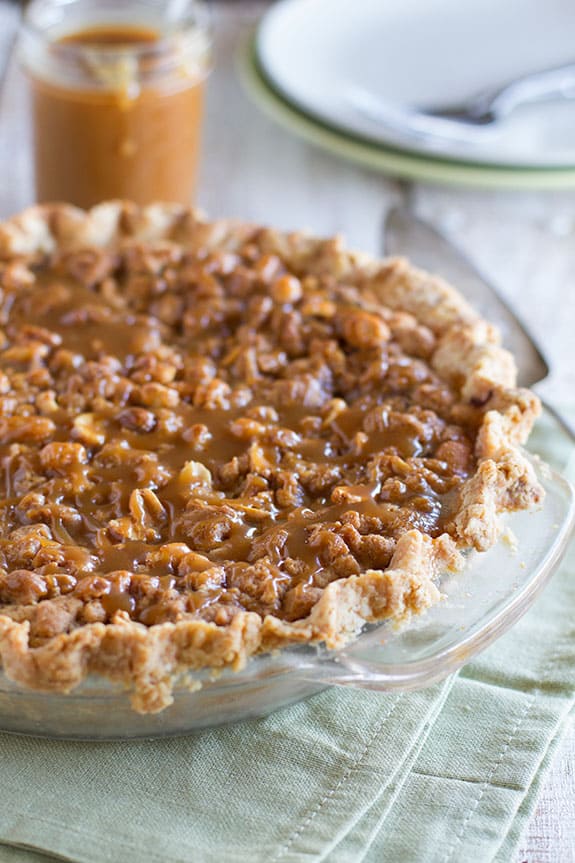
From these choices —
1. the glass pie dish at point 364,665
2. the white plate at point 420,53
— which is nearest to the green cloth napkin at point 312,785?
the glass pie dish at point 364,665

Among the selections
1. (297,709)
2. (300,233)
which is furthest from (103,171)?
(297,709)

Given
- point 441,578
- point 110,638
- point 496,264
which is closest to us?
point 110,638

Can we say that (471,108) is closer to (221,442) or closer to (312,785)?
(221,442)

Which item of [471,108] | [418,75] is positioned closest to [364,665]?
[471,108]

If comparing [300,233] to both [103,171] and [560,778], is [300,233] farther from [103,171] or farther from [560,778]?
[560,778]

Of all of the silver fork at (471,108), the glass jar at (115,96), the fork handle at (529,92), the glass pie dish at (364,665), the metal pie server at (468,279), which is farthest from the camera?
the fork handle at (529,92)

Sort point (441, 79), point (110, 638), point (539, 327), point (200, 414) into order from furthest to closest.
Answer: point (441, 79), point (539, 327), point (200, 414), point (110, 638)

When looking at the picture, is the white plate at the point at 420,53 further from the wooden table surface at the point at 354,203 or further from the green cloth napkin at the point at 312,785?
the green cloth napkin at the point at 312,785
